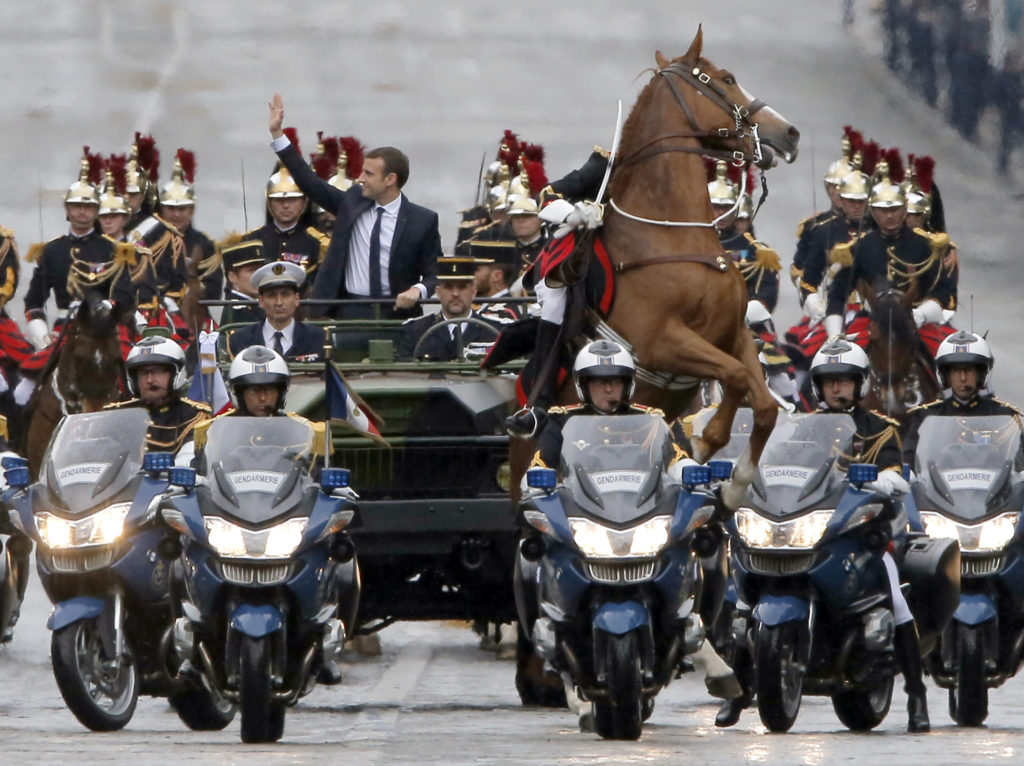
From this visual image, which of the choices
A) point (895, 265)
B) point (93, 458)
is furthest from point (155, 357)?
point (895, 265)

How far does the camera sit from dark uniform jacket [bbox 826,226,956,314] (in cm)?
2164

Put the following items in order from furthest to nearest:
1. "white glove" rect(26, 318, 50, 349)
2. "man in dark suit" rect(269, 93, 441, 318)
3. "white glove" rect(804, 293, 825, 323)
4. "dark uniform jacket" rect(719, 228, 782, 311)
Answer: "dark uniform jacket" rect(719, 228, 782, 311)
"white glove" rect(804, 293, 825, 323)
"white glove" rect(26, 318, 50, 349)
"man in dark suit" rect(269, 93, 441, 318)

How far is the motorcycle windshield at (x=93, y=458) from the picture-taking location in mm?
13258

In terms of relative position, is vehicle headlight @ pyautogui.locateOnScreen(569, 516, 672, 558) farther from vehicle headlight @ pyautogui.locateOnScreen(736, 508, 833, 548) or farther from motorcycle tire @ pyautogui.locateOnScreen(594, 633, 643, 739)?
vehicle headlight @ pyautogui.locateOnScreen(736, 508, 833, 548)

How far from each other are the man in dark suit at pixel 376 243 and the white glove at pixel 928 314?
454 centimetres

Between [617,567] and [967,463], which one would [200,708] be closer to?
[617,567]

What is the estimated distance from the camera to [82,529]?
13.2 m

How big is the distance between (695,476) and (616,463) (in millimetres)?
315

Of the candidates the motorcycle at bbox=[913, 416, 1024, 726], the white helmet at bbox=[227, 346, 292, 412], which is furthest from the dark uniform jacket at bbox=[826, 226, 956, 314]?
the white helmet at bbox=[227, 346, 292, 412]

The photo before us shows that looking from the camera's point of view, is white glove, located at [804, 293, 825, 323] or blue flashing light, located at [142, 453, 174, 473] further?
white glove, located at [804, 293, 825, 323]

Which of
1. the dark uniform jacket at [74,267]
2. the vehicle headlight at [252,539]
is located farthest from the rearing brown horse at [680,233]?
the dark uniform jacket at [74,267]

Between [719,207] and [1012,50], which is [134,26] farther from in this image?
[719,207]

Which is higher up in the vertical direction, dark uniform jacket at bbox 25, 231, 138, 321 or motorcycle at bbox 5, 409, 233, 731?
dark uniform jacket at bbox 25, 231, 138, 321

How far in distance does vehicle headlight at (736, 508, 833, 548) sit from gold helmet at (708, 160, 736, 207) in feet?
34.6
